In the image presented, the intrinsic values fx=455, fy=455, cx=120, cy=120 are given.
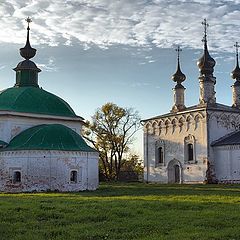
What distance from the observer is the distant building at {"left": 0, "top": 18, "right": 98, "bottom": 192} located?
81.7 feet

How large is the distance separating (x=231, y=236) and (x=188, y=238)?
97 centimetres

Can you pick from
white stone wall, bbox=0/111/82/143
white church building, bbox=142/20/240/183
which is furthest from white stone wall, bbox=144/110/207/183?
white stone wall, bbox=0/111/82/143

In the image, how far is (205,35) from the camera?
39.2m

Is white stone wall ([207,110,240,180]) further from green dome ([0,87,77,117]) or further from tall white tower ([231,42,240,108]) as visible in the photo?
green dome ([0,87,77,117])

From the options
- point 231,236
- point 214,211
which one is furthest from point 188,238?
point 214,211

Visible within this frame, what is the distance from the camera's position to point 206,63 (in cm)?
3756

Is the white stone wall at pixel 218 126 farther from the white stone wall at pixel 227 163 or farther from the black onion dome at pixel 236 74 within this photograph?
the black onion dome at pixel 236 74

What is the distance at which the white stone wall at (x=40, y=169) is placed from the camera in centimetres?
2488

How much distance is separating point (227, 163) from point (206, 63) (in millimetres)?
8619

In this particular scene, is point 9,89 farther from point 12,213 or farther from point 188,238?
point 188,238

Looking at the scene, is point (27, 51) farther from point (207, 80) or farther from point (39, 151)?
point (207, 80)

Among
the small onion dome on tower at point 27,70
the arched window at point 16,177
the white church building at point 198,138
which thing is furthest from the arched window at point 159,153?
the arched window at point 16,177

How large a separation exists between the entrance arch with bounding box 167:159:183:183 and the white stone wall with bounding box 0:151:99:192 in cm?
1413

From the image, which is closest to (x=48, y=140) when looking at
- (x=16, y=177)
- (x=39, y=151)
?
(x=39, y=151)
